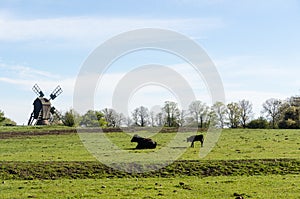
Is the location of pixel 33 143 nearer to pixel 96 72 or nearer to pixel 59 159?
pixel 59 159

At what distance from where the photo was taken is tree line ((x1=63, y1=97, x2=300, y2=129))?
77.8m

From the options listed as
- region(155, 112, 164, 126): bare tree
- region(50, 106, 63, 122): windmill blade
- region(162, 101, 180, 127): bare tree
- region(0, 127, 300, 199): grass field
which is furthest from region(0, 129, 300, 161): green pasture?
region(155, 112, 164, 126): bare tree

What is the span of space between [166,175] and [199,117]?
186 feet

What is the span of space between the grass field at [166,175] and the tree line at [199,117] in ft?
92.0

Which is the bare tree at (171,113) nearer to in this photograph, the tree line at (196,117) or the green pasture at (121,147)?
the tree line at (196,117)

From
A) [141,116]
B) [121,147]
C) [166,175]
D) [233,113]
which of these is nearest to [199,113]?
[141,116]

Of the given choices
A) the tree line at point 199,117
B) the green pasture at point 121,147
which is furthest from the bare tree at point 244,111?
the green pasture at point 121,147

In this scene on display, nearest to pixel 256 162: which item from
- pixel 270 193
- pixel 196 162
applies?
pixel 196 162

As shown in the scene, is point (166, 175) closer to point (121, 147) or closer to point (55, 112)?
point (121, 147)

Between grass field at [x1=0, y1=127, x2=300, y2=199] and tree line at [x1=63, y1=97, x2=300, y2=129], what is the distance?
28.0 m

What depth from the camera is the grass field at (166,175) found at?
19.6m

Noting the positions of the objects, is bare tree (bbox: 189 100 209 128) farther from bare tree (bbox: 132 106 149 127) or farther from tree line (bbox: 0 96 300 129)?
bare tree (bbox: 132 106 149 127)

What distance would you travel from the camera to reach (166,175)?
25.9 m

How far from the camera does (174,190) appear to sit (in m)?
19.9
